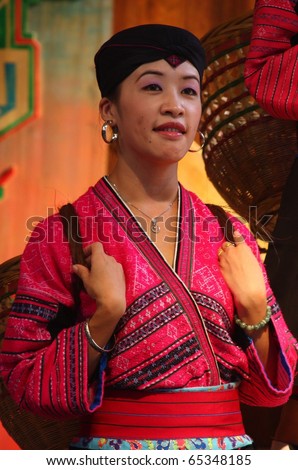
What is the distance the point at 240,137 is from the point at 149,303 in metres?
0.91

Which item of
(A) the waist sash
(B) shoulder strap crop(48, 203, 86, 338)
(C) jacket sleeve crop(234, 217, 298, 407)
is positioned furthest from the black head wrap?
(A) the waist sash

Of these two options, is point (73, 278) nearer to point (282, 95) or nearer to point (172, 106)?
point (172, 106)

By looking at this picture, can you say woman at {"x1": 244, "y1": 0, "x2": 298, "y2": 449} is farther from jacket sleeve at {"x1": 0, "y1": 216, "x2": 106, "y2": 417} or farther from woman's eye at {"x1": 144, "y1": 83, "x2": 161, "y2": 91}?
jacket sleeve at {"x1": 0, "y1": 216, "x2": 106, "y2": 417}

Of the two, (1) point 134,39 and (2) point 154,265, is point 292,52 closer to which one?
(1) point 134,39

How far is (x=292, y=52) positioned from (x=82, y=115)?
7.15 feet

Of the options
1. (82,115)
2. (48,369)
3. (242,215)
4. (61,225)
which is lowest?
(48,369)

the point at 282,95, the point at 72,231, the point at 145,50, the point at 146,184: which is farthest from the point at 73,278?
the point at 282,95

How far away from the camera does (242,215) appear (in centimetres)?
278

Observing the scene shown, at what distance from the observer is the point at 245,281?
1.97 metres

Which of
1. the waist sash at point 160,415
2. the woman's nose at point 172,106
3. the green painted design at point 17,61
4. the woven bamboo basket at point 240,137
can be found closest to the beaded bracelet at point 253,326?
the waist sash at point 160,415

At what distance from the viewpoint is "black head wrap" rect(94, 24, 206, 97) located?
6.50ft

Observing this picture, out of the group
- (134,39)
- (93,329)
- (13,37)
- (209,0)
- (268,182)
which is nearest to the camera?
(93,329)

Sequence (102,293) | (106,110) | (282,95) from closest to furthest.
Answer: (102,293) → (106,110) → (282,95)
